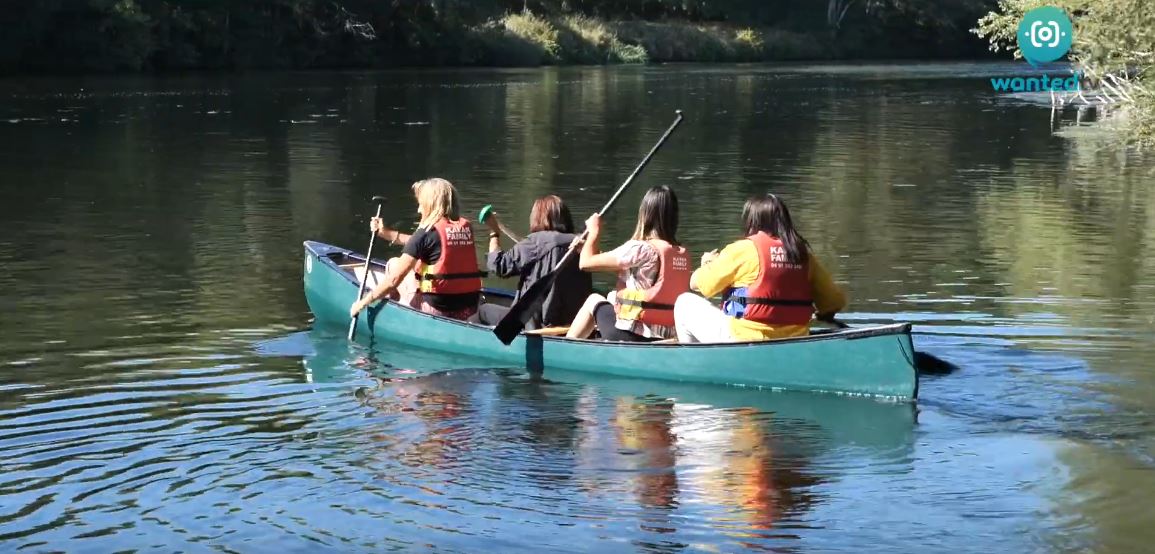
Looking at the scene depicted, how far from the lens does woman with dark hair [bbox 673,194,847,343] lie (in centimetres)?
941

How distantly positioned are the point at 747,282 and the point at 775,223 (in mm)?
396

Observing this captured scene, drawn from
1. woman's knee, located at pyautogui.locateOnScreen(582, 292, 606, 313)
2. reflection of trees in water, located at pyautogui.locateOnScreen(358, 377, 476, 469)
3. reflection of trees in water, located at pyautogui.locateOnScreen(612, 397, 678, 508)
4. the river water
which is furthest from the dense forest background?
reflection of trees in water, located at pyautogui.locateOnScreen(612, 397, 678, 508)

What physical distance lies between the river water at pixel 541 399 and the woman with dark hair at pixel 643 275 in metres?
0.51

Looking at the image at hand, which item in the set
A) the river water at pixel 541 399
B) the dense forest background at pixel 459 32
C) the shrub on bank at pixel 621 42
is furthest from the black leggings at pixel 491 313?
the shrub on bank at pixel 621 42

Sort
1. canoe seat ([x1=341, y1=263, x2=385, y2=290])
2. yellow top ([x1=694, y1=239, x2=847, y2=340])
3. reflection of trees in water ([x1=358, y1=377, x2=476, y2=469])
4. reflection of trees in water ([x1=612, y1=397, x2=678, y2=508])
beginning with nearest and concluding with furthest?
reflection of trees in water ([x1=612, y1=397, x2=678, y2=508]) → reflection of trees in water ([x1=358, y1=377, x2=476, y2=469]) → yellow top ([x1=694, y1=239, x2=847, y2=340]) → canoe seat ([x1=341, y1=263, x2=385, y2=290])

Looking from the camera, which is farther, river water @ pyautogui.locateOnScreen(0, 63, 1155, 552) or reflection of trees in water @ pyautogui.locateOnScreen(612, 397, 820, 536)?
reflection of trees in water @ pyautogui.locateOnScreen(612, 397, 820, 536)

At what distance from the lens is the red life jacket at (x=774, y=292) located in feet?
30.9

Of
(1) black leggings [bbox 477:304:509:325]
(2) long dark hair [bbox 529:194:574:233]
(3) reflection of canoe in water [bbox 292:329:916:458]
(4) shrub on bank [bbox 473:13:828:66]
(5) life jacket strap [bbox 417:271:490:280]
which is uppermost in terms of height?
(4) shrub on bank [bbox 473:13:828:66]

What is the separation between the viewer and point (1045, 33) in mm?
30375

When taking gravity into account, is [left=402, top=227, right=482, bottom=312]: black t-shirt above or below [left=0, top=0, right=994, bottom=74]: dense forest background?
below

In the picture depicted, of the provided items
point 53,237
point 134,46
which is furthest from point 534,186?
point 134,46

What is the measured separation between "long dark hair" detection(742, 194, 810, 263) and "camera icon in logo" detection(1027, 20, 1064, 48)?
70.0ft

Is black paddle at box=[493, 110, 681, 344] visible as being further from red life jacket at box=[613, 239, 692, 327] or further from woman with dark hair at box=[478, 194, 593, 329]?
red life jacket at box=[613, 239, 692, 327]

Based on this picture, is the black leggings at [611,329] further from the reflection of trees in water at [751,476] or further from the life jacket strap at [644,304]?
the reflection of trees in water at [751,476]
